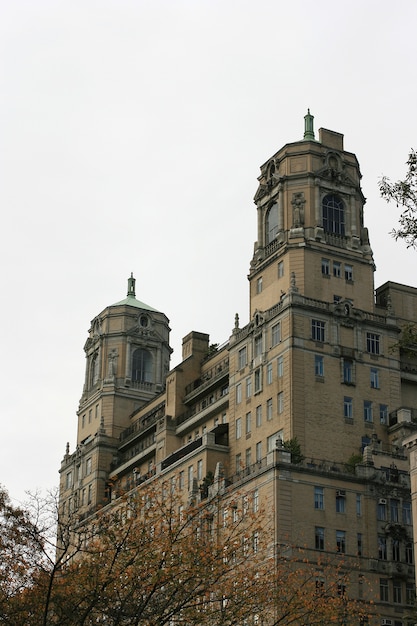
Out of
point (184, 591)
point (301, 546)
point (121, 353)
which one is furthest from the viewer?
point (121, 353)

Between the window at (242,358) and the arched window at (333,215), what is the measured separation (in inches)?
538

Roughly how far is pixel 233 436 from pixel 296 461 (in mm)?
11714

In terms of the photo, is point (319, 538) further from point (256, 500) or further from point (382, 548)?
point (382, 548)

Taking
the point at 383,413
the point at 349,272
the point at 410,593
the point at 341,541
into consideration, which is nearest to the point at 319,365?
the point at 383,413

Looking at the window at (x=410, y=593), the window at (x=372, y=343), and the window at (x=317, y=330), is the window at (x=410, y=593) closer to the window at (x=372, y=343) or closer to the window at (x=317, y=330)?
the window at (x=372, y=343)

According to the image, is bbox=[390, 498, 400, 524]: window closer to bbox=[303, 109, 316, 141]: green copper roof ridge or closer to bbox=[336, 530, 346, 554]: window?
bbox=[336, 530, 346, 554]: window

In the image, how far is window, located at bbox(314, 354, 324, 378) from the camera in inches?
3939

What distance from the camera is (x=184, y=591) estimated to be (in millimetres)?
50938

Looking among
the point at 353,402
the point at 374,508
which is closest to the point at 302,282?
the point at 353,402

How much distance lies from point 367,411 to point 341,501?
10.1 meters

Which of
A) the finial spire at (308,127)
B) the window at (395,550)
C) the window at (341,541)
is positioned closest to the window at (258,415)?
the window at (341,541)

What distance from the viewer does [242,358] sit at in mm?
106938

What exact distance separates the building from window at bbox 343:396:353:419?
113mm

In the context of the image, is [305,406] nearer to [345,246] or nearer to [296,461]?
[296,461]
